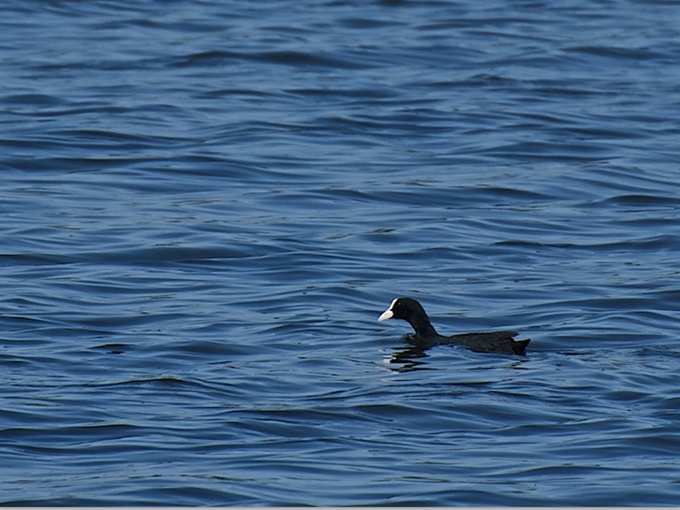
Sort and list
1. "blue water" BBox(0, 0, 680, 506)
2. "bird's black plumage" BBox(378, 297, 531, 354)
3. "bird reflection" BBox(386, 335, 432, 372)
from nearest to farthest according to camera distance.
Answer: "blue water" BBox(0, 0, 680, 506)
"bird reflection" BBox(386, 335, 432, 372)
"bird's black plumage" BBox(378, 297, 531, 354)

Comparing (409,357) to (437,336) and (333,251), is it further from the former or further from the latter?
(333,251)

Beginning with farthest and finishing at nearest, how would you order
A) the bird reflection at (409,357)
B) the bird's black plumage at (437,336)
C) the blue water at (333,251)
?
the bird's black plumage at (437,336)
the bird reflection at (409,357)
the blue water at (333,251)

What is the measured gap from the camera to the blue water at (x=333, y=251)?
9.11 m

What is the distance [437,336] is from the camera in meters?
11.9

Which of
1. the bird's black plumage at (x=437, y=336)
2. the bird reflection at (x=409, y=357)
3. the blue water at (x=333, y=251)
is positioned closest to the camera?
the blue water at (x=333, y=251)

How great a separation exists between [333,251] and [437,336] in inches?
106

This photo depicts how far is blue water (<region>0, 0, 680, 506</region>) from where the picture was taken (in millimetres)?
9109

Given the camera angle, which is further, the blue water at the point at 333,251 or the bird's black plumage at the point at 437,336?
the bird's black plumage at the point at 437,336

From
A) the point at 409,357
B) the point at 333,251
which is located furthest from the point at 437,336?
the point at 333,251

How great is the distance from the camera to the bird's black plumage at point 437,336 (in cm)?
1135

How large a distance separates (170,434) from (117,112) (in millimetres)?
10718

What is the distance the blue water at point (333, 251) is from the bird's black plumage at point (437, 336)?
0.31 ft

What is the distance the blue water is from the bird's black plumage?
0.09 m

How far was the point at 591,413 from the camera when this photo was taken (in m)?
9.93
